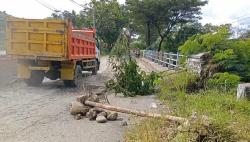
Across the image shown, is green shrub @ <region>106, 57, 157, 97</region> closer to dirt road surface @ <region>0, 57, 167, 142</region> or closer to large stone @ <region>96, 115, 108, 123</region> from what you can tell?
dirt road surface @ <region>0, 57, 167, 142</region>

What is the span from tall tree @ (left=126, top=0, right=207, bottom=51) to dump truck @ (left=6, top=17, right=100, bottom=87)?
3414cm

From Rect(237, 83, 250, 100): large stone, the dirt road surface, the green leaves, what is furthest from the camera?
the green leaves

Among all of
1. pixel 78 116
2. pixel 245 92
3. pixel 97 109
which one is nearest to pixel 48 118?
pixel 78 116

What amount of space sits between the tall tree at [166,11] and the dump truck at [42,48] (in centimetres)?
3414

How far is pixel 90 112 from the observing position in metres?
9.38

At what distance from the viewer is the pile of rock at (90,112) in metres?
9.14

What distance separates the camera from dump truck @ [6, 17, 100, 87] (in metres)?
14.6

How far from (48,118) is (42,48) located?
5.90 metres

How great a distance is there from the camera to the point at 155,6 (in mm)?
49094

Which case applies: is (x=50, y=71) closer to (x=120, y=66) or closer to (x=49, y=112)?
(x=120, y=66)

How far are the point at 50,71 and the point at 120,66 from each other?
10.8ft

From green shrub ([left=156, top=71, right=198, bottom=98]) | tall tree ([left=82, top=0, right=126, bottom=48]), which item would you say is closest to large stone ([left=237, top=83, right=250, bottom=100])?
green shrub ([left=156, top=71, right=198, bottom=98])

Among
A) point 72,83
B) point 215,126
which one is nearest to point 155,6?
point 72,83

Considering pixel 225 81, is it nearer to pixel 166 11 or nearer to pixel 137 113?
pixel 137 113
